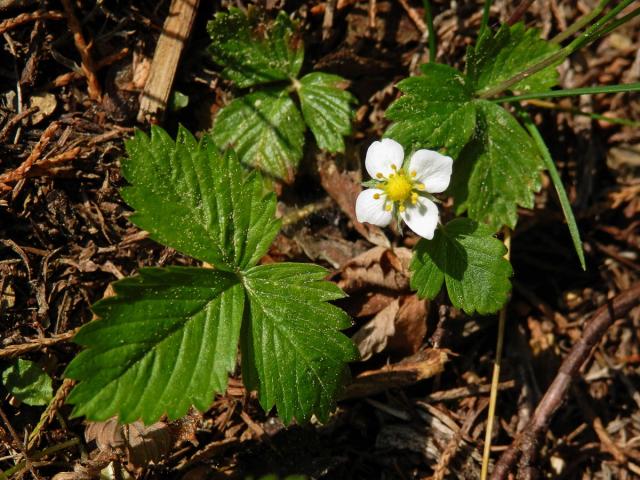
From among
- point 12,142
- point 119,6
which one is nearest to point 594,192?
point 119,6

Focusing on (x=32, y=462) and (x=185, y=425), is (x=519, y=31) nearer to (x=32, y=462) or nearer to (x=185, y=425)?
(x=185, y=425)

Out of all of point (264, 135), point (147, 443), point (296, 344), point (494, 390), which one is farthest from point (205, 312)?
point (494, 390)

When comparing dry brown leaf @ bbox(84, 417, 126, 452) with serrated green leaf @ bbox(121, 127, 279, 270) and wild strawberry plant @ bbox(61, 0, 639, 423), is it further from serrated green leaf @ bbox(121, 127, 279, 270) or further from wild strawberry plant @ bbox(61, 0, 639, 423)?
serrated green leaf @ bbox(121, 127, 279, 270)

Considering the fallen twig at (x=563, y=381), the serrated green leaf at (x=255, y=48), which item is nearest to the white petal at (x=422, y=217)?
the serrated green leaf at (x=255, y=48)

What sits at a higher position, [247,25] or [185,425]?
[247,25]

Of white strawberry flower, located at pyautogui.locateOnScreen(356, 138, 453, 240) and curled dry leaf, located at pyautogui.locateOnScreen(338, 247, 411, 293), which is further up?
white strawberry flower, located at pyautogui.locateOnScreen(356, 138, 453, 240)

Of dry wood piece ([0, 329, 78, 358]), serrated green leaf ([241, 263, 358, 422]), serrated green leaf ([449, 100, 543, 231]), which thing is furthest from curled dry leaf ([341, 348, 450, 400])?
A: dry wood piece ([0, 329, 78, 358])
